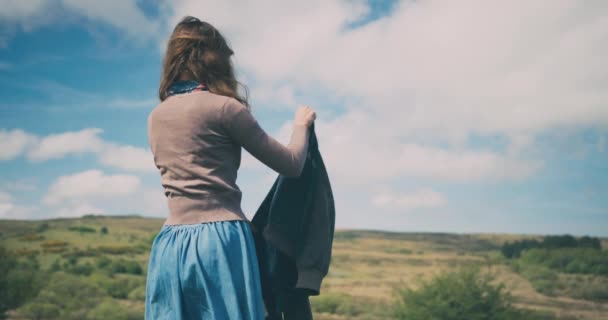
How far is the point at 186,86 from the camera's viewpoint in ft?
7.39

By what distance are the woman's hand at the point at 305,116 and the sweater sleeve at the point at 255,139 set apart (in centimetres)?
23

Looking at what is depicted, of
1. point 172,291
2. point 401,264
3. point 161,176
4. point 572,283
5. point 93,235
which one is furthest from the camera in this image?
point 401,264

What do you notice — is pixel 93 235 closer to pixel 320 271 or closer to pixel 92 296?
pixel 92 296

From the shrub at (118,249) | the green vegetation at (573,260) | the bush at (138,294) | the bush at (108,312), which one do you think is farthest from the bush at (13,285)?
the green vegetation at (573,260)

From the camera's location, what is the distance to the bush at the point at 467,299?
15.6 metres

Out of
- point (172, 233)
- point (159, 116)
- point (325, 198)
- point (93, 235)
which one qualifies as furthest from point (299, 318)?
point (93, 235)

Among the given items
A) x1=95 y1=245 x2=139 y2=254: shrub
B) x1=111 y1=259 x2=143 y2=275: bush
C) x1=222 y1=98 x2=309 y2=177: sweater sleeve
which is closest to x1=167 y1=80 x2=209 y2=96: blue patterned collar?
x1=222 y1=98 x2=309 y2=177: sweater sleeve

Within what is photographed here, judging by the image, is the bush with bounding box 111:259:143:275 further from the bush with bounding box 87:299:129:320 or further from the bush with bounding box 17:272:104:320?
the bush with bounding box 87:299:129:320

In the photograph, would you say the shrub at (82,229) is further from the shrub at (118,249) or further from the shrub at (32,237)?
the shrub at (32,237)

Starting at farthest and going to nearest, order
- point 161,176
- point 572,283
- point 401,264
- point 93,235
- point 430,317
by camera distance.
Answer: point 401,264 → point 93,235 → point 572,283 → point 430,317 → point 161,176

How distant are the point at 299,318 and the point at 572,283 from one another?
2973 cm

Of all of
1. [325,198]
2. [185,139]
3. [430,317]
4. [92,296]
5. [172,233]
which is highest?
[185,139]

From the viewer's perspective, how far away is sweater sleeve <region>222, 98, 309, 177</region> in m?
2.10

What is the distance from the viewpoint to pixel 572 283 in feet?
90.1
